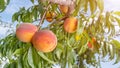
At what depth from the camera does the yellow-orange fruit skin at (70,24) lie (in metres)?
1.34

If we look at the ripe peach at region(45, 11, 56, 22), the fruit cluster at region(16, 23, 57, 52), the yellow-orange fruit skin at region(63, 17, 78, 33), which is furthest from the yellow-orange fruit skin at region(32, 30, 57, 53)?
the ripe peach at region(45, 11, 56, 22)

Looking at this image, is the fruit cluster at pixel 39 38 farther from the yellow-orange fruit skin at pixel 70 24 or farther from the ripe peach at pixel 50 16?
the ripe peach at pixel 50 16

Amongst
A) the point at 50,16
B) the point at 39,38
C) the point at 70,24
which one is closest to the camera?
the point at 39,38

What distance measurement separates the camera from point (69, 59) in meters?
1.41

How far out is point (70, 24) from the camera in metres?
1.32

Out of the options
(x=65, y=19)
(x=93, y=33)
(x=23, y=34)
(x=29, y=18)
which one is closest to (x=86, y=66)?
A: (x=29, y=18)

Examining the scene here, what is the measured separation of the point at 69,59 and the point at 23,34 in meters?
0.29

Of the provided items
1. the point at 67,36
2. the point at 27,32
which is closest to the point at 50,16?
the point at 67,36

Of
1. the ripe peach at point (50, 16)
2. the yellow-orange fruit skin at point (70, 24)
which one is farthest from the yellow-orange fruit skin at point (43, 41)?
the ripe peach at point (50, 16)

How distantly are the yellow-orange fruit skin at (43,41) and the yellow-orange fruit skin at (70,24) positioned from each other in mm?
150

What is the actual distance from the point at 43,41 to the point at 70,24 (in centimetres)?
18

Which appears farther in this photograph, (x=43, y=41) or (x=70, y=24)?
(x=70, y=24)

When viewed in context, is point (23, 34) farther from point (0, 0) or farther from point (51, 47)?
point (0, 0)

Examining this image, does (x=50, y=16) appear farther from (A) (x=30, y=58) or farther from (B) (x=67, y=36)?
(A) (x=30, y=58)
